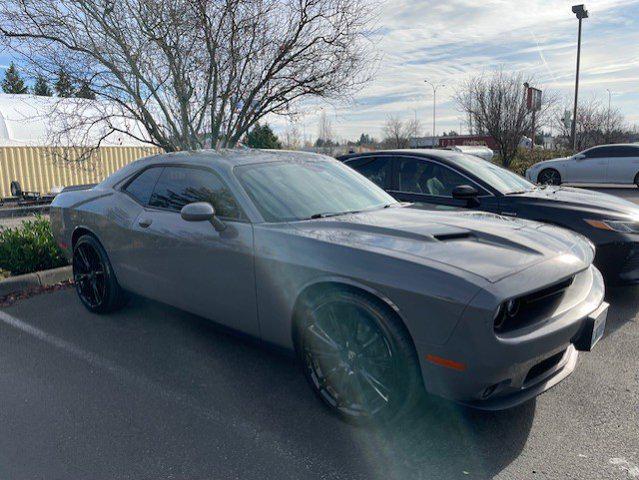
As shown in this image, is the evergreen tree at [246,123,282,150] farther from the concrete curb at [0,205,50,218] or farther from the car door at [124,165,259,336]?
the concrete curb at [0,205,50,218]

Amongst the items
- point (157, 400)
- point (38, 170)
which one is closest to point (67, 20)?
point (157, 400)

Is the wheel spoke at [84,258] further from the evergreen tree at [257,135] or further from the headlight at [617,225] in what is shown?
the headlight at [617,225]

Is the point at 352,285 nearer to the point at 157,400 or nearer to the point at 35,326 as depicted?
the point at 157,400

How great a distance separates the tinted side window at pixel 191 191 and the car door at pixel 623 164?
16180 mm

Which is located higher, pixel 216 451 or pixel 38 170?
pixel 38 170

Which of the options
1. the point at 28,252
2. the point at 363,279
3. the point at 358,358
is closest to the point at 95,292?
the point at 28,252

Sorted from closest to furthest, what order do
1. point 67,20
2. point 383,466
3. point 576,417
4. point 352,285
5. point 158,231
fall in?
point 383,466
point 352,285
point 576,417
point 158,231
point 67,20

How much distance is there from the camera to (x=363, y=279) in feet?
8.38

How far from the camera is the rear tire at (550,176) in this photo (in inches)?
656

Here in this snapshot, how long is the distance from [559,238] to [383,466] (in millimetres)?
1732

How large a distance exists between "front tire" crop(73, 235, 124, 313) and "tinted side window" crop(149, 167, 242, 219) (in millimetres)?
914

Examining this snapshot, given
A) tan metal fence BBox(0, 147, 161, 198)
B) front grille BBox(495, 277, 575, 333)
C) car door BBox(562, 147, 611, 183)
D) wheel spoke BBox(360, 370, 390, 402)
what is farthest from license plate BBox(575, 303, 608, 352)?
tan metal fence BBox(0, 147, 161, 198)

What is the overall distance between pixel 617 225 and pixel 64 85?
7.12m

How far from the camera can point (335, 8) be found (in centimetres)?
695
